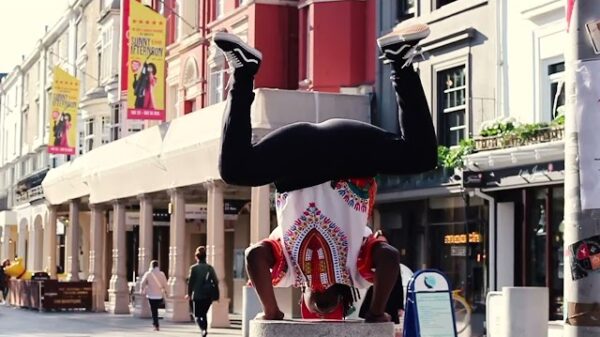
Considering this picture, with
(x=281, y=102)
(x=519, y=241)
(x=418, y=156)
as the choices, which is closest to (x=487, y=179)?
(x=519, y=241)

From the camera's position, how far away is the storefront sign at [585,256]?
7.58 metres

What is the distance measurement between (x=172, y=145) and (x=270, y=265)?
21892 millimetres

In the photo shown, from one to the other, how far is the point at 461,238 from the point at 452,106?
2.68 m

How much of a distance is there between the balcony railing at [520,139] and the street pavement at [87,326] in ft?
22.9

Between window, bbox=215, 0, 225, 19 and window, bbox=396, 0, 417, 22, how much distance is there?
7.25 meters

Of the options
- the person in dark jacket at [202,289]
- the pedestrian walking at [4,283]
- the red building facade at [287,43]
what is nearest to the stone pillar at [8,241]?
the pedestrian walking at [4,283]

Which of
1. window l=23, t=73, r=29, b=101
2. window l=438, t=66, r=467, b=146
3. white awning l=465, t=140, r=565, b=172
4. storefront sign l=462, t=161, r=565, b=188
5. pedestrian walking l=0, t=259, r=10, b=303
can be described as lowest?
pedestrian walking l=0, t=259, r=10, b=303

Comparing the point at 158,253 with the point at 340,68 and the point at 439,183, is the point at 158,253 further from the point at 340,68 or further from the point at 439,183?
the point at 439,183

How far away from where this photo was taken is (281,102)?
82.1 ft

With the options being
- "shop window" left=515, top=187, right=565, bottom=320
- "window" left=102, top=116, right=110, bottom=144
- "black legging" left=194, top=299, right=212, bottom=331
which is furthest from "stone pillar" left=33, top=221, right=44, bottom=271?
"shop window" left=515, top=187, right=565, bottom=320

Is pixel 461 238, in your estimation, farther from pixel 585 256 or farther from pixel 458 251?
pixel 585 256

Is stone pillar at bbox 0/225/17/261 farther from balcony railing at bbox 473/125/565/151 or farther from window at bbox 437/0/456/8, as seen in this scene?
balcony railing at bbox 473/125/565/151

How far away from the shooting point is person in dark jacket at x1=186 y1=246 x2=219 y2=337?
925 inches

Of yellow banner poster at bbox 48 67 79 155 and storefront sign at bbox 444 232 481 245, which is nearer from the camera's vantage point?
storefront sign at bbox 444 232 481 245
